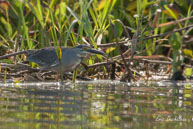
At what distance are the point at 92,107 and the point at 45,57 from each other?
199 cm

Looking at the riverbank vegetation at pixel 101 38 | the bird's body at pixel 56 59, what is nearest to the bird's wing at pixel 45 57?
the bird's body at pixel 56 59

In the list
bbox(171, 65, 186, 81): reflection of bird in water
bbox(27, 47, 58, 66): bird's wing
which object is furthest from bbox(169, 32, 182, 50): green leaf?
bbox(27, 47, 58, 66): bird's wing

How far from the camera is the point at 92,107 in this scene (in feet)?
9.81

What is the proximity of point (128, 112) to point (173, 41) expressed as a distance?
320 cm

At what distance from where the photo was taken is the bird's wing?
15.8ft

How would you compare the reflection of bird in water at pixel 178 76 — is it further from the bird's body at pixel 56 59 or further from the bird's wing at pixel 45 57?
the bird's wing at pixel 45 57

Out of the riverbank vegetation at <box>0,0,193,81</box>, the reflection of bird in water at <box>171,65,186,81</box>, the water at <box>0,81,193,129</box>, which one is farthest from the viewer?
the reflection of bird in water at <box>171,65,186,81</box>

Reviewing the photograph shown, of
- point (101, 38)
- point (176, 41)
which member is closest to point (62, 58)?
point (101, 38)

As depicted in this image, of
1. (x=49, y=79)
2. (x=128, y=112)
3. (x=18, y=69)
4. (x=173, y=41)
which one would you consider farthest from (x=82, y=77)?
(x=128, y=112)

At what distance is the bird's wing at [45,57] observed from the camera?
15.8 ft

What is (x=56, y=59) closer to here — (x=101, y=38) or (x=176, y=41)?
(x=101, y=38)

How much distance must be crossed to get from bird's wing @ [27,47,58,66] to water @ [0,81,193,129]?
470mm

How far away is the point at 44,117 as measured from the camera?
2.52 m

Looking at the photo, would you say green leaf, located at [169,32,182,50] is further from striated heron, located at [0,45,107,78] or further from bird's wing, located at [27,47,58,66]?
bird's wing, located at [27,47,58,66]
